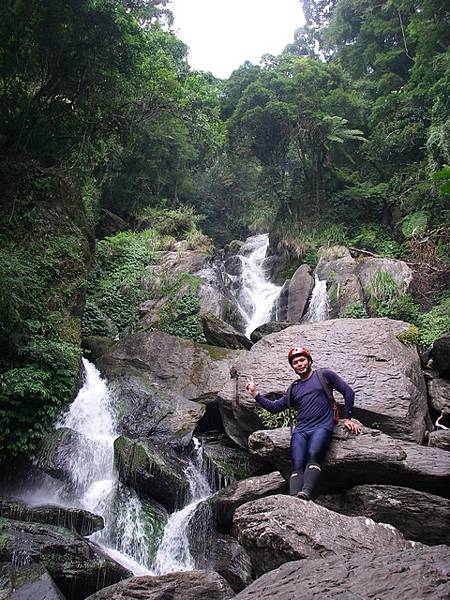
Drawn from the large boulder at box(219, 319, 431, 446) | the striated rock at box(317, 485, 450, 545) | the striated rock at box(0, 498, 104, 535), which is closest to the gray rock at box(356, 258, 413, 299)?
the large boulder at box(219, 319, 431, 446)

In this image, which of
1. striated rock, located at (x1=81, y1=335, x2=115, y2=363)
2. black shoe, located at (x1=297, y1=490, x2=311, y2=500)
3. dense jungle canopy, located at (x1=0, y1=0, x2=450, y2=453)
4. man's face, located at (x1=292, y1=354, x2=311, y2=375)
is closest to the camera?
black shoe, located at (x1=297, y1=490, x2=311, y2=500)

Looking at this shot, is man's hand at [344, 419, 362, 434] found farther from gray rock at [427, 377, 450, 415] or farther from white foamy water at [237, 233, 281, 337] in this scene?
white foamy water at [237, 233, 281, 337]

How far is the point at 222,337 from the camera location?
11562mm

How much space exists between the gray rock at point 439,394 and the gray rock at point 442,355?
17 centimetres

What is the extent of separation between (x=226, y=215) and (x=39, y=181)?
17.6m

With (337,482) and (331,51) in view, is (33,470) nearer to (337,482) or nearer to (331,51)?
(337,482)

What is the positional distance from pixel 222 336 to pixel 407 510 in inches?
278

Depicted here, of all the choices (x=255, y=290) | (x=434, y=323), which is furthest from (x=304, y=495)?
(x=255, y=290)

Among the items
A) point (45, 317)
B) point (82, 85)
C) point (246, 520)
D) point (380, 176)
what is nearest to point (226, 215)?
point (380, 176)

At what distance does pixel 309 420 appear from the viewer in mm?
5230

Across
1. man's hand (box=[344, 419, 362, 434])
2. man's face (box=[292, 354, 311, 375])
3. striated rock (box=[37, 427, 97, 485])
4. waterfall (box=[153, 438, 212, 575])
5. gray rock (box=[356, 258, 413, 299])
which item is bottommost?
waterfall (box=[153, 438, 212, 575])

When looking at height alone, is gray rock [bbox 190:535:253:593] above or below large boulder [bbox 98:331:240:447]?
below

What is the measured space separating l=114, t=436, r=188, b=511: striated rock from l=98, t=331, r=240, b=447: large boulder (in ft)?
3.29

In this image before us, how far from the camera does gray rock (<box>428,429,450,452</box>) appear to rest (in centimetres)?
630
